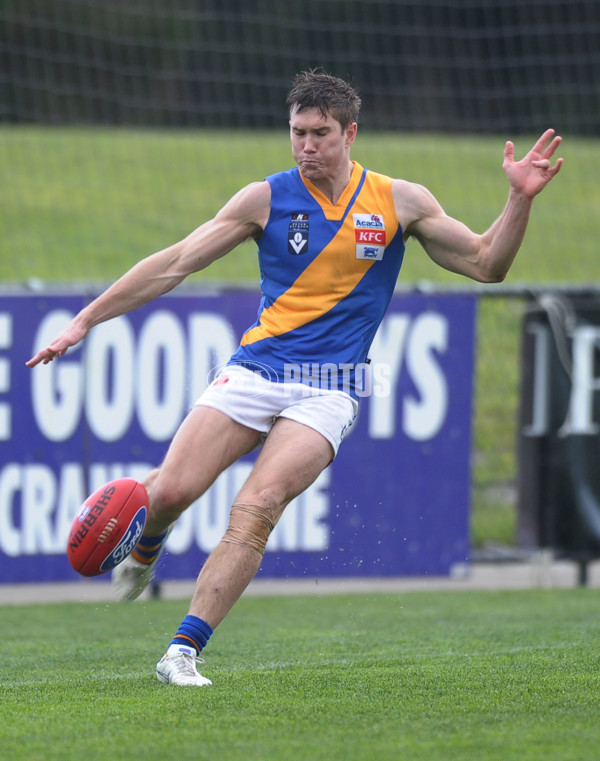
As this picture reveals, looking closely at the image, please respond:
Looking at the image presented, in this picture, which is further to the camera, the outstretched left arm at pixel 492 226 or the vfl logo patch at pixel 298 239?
the vfl logo patch at pixel 298 239

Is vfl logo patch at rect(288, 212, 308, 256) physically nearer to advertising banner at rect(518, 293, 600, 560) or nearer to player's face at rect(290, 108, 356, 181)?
player's face at rect(290, 108, 356, 181)

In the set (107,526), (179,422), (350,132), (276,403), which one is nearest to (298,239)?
(350,132)

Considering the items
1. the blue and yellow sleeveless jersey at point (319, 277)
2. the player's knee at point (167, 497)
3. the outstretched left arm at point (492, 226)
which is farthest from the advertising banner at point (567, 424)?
the player's knee at point (167, 497)

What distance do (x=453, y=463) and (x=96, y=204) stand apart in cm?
1072

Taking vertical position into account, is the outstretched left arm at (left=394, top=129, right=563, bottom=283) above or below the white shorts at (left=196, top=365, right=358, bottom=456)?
above

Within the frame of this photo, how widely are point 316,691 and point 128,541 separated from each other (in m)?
1.04

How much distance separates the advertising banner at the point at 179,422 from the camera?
8.29 m

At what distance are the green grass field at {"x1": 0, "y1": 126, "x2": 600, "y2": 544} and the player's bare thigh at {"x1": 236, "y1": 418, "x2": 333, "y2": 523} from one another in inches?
410

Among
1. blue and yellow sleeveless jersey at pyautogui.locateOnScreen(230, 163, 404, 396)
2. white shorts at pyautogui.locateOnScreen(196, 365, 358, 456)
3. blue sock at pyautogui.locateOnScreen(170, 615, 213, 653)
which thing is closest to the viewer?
blue sock at pyautogui.locateOnScreen(170, 615, 213, 653)

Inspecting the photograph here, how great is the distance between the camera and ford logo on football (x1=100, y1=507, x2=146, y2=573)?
5188 millimetres

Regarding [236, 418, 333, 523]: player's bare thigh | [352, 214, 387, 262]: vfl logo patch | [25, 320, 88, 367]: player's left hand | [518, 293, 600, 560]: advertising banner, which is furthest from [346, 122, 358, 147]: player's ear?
[518, 293, 600, 560]: advertising banner

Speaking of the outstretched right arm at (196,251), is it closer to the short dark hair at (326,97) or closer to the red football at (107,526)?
the short dark hair at (326,97)

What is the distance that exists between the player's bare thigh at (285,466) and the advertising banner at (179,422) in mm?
2851

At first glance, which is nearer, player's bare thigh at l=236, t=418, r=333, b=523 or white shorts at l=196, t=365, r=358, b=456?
player's bare thigh at l=236, t=418, r=333, b=523
